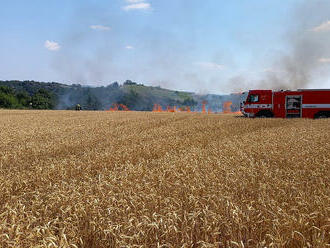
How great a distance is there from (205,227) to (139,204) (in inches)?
53.0

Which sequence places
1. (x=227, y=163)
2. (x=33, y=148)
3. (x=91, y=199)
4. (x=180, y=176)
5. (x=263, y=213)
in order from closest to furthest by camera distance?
1. (x=263, y=213)
2. (x=91, y=199)
3. (x=180, y=176)
4. (x=227, y=163)
5. (x=33, y=148)

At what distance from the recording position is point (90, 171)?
8172 millimetres

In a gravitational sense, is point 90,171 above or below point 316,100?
below

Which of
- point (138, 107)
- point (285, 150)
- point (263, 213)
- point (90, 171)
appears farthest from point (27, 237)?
point (138, 107)

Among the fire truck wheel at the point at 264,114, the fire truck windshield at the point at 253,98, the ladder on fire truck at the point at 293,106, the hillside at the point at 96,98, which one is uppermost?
the hillside at the point at 96,98

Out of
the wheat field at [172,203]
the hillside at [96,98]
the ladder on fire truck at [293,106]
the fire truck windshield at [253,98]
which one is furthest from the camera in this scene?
the hillside at [96,98]

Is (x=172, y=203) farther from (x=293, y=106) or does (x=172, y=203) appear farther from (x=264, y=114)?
(x=293, y=106)

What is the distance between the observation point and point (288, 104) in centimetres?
3206

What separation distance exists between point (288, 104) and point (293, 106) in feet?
1.76

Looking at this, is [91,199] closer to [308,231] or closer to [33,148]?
[308,231]

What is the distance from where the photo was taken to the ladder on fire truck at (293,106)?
104ft

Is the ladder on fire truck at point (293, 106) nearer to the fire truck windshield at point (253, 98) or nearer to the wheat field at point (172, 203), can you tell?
the fire truck windshield at point (253, 98)

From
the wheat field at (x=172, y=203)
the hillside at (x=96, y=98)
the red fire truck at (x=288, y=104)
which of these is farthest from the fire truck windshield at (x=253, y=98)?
the hillside at (x=96, y=98)

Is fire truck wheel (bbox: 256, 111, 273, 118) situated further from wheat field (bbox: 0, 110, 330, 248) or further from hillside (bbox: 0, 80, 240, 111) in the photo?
hillside (bbox: 0, 80, 240, 111)
